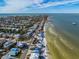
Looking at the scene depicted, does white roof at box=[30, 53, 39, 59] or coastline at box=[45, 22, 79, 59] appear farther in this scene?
coastline at box=[45, 22, 79, 59]

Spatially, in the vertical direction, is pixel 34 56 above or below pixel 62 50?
above

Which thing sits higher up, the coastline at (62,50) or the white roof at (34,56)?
the white roof at (34,56)

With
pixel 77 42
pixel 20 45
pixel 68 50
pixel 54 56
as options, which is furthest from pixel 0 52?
pixel 77 42

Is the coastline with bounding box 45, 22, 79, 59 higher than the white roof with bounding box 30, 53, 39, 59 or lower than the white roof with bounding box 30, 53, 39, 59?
lower

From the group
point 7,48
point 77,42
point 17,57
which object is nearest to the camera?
point 17,57

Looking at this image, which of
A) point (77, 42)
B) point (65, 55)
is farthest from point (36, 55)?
point (77, 42)

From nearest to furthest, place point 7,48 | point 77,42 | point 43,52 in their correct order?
point 43,52, point 7,48, point 77,42

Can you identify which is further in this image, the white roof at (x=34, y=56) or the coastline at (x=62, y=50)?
the coastline at (x=62, y=50)

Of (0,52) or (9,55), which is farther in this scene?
(0,52)

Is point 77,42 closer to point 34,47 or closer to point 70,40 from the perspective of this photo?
point 70,40

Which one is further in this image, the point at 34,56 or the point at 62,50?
the point at 62,50
